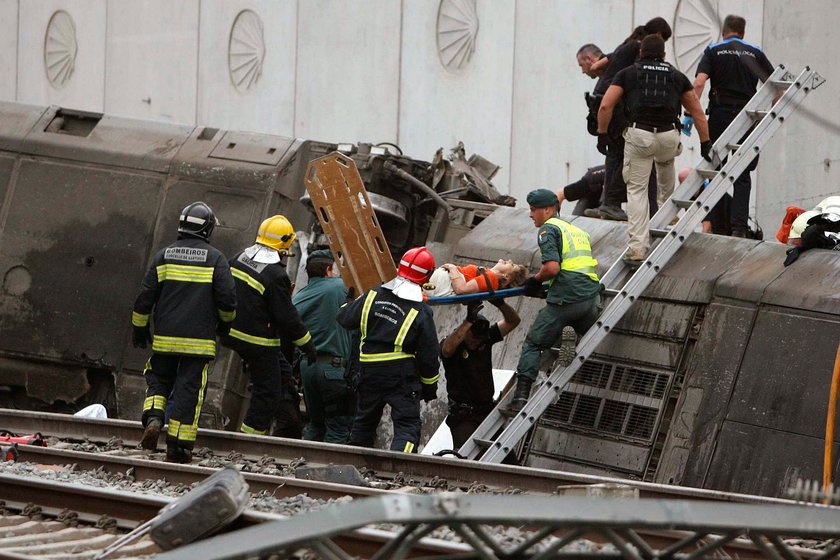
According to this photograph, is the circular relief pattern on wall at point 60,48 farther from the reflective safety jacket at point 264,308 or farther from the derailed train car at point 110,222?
the reflective safety jacket at point 264,308

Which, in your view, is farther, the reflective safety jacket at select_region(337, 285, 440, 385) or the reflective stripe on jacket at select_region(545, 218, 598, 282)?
the reflective stripe on jacket at select_region(545, 218, 598, 282)

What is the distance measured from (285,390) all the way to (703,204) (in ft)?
10.7

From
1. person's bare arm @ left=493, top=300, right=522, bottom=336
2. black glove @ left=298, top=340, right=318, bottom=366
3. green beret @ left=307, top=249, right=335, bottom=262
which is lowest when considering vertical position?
black glove @ left=298, top=340, right=318, bottom=366

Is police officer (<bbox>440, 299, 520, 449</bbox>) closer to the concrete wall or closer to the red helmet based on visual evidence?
the red helmet

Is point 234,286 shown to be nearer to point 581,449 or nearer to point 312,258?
point 312,258

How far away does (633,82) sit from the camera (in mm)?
9625

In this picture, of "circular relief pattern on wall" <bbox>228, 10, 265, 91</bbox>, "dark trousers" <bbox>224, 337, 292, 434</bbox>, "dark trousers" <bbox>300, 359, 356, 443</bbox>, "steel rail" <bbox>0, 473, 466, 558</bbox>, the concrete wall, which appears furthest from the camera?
"circular relief pattern on wall" <bbox>228, 10, 265, 91</bbox>

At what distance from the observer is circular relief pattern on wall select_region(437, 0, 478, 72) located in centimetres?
1800

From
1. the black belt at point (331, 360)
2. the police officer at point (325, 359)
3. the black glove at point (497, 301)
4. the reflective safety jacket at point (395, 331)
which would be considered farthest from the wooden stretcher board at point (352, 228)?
the reflective safety jacket at point (395, 331)

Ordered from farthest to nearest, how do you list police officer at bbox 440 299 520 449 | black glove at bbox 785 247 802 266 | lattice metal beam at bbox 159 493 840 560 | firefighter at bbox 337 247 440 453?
police officer at bbox 440 299 520 449 → black glove at bbox 785 247 802 266 → firefighter at bbox 337 247 440 453 → lattice metal beam at bbox 159 493 840 560

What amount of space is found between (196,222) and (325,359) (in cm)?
180

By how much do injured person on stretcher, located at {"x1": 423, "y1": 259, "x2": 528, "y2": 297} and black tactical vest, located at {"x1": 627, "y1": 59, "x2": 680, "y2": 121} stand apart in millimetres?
1432

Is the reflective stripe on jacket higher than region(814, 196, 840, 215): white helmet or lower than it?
lower

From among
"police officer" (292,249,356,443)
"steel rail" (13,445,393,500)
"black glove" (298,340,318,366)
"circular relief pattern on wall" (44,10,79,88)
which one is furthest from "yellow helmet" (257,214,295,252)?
"circular relief pattern on wall" (44,10,79,88)
